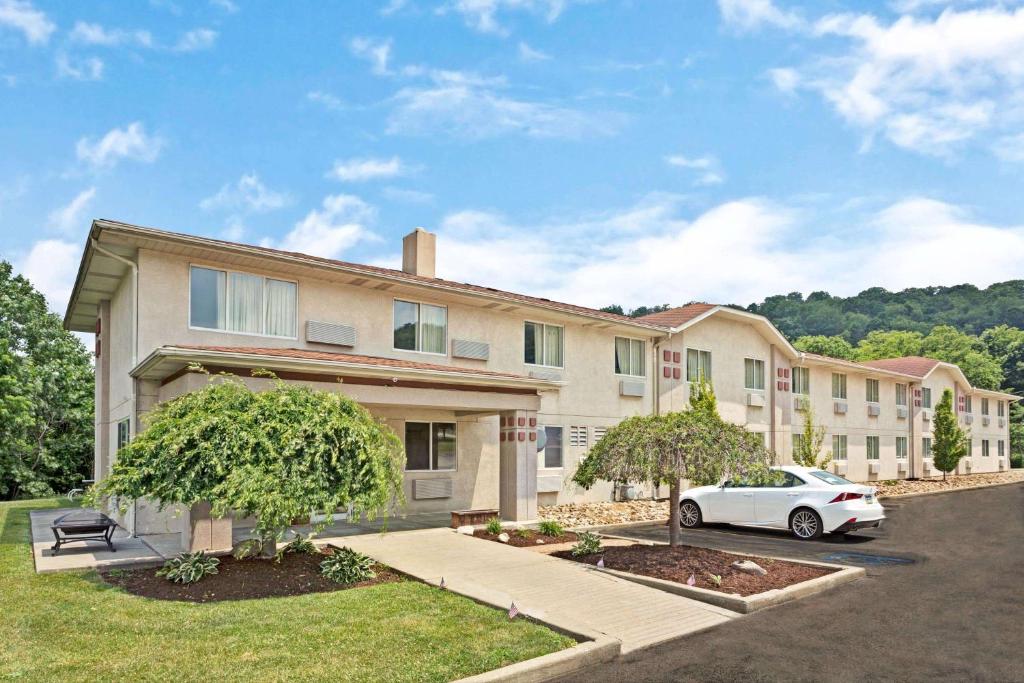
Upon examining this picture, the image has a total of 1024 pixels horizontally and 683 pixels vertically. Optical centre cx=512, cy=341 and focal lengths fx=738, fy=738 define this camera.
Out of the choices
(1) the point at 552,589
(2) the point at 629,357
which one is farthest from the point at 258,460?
(2) the point at 629,357

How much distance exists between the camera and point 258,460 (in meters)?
9.49

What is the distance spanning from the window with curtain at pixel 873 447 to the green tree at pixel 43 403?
126ft

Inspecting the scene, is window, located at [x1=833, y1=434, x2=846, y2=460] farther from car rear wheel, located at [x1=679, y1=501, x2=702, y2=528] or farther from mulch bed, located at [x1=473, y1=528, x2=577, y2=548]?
mulch bed, located at [x1=473, y1=528, x2=577, y2=548]

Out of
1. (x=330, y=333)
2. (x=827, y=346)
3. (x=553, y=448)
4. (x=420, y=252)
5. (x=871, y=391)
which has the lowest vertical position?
(x=553, y=448)

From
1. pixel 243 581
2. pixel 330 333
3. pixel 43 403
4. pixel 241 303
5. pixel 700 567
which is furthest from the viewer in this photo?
pixel 43 403

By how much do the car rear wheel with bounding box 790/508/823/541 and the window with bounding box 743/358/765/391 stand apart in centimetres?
1248

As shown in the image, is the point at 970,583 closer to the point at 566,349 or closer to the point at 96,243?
the point at 566,349

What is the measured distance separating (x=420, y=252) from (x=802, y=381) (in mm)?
19481

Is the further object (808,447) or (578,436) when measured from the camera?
(808,447)

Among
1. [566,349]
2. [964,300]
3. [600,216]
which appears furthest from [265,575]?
[964,300]

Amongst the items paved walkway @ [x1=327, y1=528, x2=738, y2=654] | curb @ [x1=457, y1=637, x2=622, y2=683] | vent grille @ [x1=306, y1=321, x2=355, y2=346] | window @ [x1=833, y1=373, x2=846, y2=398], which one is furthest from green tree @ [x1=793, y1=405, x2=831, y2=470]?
curb @ [x1=457, y1=637, x2=622, y2=683]

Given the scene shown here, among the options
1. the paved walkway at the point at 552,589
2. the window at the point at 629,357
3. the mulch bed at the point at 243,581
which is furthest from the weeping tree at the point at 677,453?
the window at the point at 629,357

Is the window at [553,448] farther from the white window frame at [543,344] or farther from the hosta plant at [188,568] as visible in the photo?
the hosta plant at [188,568]

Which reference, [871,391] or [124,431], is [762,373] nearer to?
[871,391]
